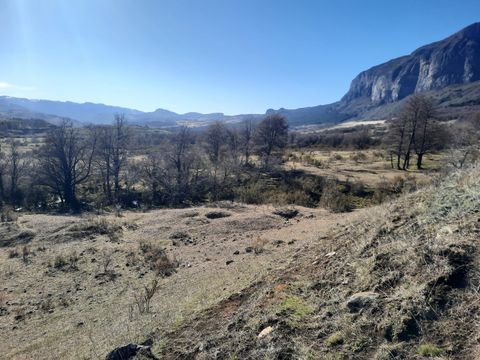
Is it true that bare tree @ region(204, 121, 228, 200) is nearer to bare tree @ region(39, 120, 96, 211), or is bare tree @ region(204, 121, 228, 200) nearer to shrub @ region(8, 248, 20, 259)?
bare tree @ region(39, 120, 96, 211)

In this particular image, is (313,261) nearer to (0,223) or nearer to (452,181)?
(452,181)

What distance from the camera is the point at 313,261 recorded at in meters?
7.48

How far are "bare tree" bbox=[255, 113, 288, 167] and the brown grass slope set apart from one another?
39794 millimetres

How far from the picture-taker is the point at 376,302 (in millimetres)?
4770

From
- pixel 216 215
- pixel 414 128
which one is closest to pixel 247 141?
pixel 414 128

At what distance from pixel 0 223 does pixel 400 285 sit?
23778 millimetres

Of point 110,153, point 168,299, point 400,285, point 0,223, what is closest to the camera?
point 400,285

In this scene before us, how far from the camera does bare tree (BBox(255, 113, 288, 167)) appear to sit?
153ft

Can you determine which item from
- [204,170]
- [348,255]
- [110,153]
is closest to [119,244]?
[348,255]

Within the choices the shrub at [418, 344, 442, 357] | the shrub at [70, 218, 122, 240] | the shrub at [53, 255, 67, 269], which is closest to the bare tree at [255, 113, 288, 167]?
the shrub at [70, 218, 122, 240]

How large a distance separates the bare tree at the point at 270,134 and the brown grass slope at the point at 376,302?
3979cm

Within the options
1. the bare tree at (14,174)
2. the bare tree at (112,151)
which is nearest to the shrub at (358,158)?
the bare tree at (112,151)

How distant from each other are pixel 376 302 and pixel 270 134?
141 feet

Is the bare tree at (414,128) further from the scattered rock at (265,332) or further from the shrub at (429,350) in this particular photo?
the shrub at (429,350)
